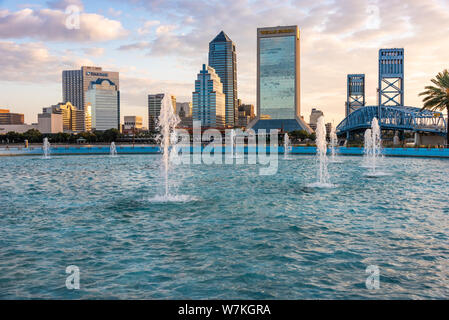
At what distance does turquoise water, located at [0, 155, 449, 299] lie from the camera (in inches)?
331

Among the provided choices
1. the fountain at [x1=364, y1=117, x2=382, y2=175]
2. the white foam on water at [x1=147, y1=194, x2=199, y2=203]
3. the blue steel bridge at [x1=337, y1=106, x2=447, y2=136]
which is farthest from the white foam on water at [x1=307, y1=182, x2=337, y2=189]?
the blue steel bridge at [x1=337, y1=106, x2=447, y2=136]

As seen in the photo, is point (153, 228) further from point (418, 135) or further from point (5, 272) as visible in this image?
point (418, 135)

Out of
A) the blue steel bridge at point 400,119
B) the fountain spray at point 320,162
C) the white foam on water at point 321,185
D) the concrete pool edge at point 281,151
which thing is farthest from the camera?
the blue steel bridge at point 400,119

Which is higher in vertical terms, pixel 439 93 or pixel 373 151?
pixel 439 93

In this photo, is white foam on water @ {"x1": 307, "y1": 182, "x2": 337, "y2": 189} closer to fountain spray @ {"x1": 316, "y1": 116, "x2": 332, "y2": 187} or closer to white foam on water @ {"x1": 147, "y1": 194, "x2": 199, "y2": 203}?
fountain spray @ {"x1": 316, "y1": 116, "x2": 332, "y2": 187}

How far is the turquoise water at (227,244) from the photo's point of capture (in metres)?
8.41

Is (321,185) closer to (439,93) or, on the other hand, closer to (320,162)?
(320,162)

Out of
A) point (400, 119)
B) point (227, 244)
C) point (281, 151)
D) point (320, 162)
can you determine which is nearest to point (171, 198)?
point (227, 244)

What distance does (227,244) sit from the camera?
38.2 ft

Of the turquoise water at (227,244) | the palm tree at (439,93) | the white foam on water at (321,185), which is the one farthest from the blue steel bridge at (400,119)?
the turquoise water at (227,244)

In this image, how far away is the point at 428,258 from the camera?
1023 cm

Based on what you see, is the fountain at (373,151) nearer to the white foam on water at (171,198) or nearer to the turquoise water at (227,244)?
the turquoise water at (227,244)
